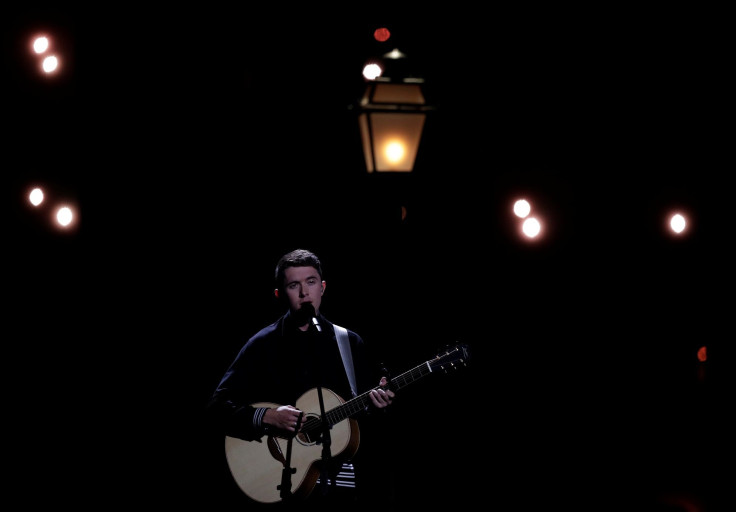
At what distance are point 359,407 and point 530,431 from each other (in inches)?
72.4

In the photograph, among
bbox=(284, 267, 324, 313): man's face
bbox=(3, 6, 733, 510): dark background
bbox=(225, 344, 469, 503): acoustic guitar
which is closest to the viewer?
bbox=(225, 344, 469, 503): acoustic guitar

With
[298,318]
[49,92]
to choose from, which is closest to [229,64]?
[49,92]

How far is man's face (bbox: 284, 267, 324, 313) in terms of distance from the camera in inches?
173

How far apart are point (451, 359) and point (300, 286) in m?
1.13

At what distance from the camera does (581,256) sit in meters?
5.43

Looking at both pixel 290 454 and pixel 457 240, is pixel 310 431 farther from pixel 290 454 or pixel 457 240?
pixel 457 240

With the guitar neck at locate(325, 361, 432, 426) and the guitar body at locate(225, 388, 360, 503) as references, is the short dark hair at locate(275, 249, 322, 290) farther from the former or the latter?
the guitar neck at locate(325, 361, 432, 426)

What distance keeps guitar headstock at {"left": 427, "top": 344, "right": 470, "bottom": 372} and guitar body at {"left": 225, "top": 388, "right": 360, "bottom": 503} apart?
2.16ft

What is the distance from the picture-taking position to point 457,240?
532 cm

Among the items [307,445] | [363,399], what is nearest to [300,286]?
[363,399]

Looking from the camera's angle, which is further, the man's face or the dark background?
the dark background

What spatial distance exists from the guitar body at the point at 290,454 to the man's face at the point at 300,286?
1.99 feet

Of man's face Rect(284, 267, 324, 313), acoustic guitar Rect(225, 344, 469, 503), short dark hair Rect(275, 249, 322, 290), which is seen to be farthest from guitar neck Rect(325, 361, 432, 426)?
short dark hair Rect(275, 249, 322, 290)

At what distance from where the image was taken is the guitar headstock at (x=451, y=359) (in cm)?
412
